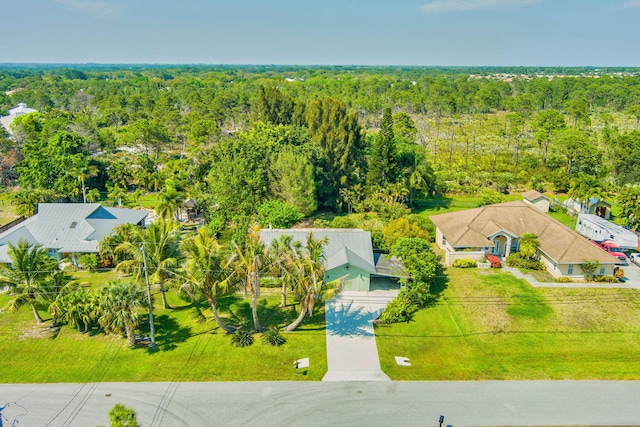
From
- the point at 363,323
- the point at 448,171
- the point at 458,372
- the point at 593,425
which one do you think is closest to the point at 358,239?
the point at 363,323

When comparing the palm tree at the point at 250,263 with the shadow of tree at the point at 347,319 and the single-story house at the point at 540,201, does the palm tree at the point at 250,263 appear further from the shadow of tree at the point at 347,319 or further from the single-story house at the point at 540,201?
the single-story house at the point at 540,201

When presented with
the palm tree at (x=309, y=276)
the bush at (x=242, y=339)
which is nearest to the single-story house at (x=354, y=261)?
the palm tree at (x=309, y=276)

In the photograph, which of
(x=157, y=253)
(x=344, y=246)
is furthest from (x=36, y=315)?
(x=344, y=246)

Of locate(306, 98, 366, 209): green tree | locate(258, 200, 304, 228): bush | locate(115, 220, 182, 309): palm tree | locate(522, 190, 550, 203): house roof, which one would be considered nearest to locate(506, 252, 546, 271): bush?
locate(522, 190, 550, 203): house roof

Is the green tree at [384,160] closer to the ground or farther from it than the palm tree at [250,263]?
farther from it

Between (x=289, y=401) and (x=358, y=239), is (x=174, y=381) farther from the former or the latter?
(x=358, y=239)

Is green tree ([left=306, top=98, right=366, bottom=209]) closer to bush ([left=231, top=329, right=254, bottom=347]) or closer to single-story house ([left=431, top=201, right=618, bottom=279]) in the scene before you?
single-story house ([left=431, top=201, right=618, bottom=279])

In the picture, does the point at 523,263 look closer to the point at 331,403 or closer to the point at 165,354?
the point at 331,403
